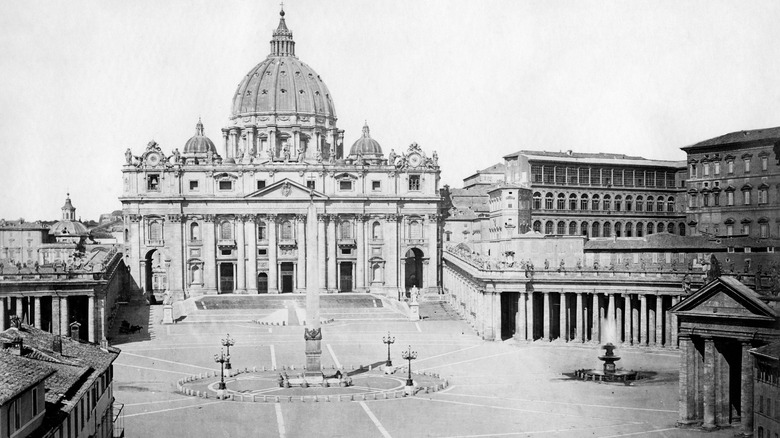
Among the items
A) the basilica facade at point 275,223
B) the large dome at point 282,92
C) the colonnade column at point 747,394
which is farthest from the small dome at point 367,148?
the colonnade column at point 747,394

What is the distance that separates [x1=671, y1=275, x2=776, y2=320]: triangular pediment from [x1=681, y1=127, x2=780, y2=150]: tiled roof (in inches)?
2070

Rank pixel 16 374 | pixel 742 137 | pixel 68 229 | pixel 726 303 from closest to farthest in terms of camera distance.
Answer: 1. pixel 16 374
2. pixel 726 303
3. pixel 742 137
4. pixel 68 229

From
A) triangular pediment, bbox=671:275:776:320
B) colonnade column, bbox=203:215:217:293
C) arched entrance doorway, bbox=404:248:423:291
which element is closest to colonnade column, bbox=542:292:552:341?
arched entrance doorway, bbox=404:248:423:291

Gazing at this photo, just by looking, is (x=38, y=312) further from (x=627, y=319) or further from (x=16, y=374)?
Answer: (x=16, y=374)

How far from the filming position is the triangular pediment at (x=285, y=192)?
4998 inches

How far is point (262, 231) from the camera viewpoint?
5064 inches

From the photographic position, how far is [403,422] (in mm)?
57281

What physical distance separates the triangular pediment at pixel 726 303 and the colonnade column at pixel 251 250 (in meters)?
82.9

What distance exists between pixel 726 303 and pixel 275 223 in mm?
84990

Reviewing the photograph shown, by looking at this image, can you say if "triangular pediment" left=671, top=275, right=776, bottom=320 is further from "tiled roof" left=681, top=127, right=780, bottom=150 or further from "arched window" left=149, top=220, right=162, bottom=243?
"arched window" left=149, top=220, right=162, bottom=243

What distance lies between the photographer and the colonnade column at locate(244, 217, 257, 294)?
12753 centimetres

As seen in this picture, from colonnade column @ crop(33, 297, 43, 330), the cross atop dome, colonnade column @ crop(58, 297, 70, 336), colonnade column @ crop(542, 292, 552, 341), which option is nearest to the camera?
colonnade column @ crop(33, 297, 43, 330)

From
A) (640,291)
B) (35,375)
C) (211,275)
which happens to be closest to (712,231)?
(640,291)

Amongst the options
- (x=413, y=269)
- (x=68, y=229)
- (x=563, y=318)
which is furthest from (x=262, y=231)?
(x=68, y=229)
